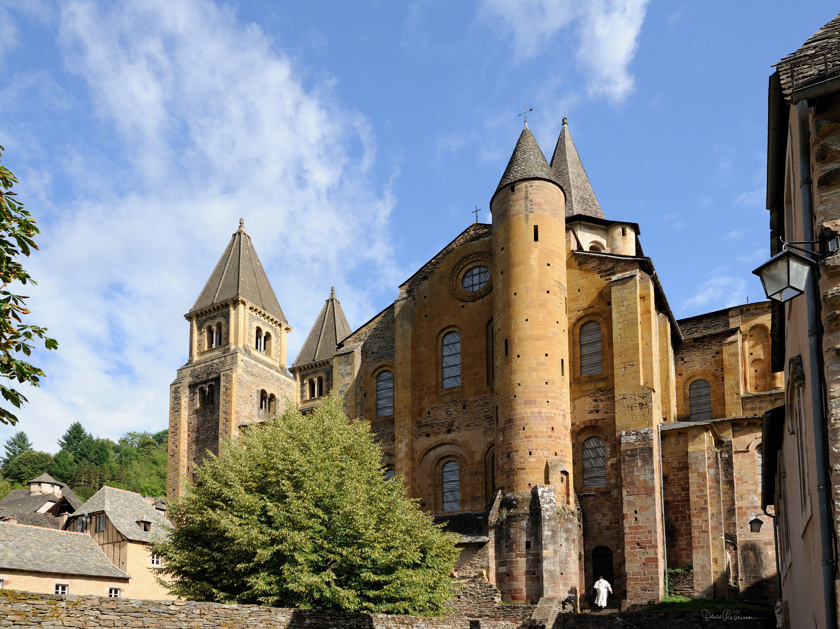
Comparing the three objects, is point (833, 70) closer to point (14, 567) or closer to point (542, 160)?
point (542, 160)

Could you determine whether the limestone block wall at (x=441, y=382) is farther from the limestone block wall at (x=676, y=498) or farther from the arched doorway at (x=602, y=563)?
the limestone block wall at (x=676, y=498)

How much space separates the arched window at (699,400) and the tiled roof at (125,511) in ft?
85.4

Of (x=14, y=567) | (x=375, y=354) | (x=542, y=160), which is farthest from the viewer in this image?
(x=375, y=354)

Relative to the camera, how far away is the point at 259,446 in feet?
81.3

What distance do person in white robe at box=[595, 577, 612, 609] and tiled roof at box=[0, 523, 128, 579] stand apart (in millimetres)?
21993

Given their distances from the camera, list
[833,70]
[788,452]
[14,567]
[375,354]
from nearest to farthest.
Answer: [833,70], [788,452], [14,567], [375,354]

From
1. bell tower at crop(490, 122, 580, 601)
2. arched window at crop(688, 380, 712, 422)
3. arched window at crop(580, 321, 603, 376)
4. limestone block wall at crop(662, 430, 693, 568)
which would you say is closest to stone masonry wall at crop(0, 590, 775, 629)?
bell tower at crop(490, 122, 580, 601)

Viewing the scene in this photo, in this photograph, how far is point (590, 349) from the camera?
34.8 metres

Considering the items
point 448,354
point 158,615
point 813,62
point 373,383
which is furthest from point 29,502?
point 813,62

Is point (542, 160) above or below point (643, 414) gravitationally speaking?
above

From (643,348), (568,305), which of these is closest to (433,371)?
(568,305)

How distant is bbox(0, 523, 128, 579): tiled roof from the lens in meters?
35.2

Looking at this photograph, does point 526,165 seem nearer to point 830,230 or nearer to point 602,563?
point 602,563

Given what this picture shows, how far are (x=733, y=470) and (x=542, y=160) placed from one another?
47.8 ft
